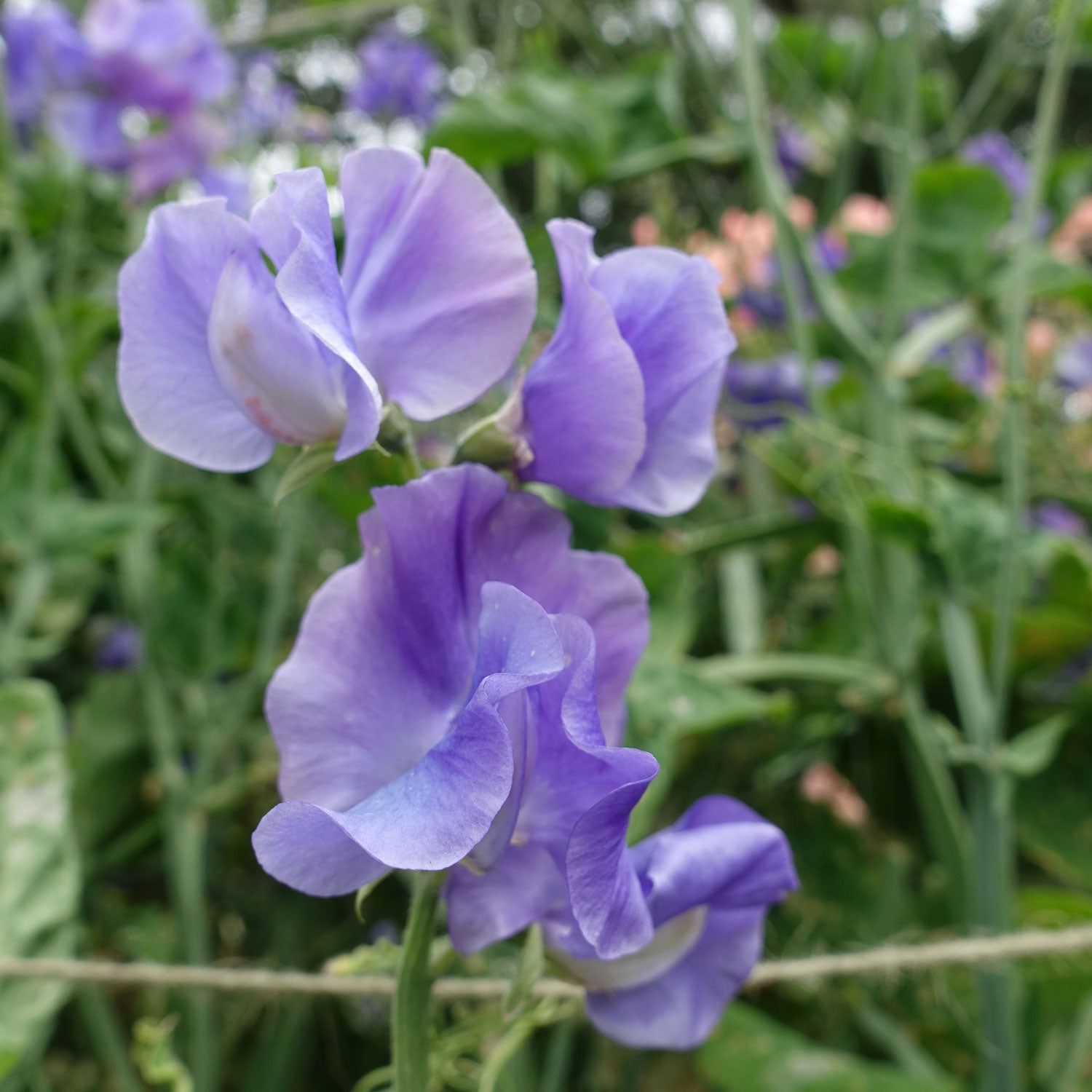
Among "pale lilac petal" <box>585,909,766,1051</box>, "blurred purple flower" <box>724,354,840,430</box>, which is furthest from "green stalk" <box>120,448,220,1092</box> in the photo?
"blurred purple flower" <box>724,354,840,430</box>

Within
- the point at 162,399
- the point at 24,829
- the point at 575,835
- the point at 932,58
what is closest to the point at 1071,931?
the point at 575,835

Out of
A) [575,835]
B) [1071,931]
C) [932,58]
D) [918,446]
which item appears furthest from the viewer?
[932,58]

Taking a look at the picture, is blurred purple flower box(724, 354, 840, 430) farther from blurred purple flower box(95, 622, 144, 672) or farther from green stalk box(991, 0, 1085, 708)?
blurred purple flower box(95, 622, 144, 672)

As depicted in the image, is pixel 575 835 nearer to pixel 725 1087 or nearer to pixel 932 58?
pixel 725 1087

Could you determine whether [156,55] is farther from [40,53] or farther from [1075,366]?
[1075,366]

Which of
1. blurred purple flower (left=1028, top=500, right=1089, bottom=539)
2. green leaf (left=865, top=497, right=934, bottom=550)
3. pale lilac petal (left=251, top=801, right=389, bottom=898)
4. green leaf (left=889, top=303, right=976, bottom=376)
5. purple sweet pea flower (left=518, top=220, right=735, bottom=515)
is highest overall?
purple sweet pea flower (left=518, top=220, right=735, bottom=515)

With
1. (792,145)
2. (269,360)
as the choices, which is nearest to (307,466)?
(269,360)

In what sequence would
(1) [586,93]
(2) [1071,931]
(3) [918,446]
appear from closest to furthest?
1. (2) [1071,931]
2. (1) [586,93]
3. (3) [918,446]
